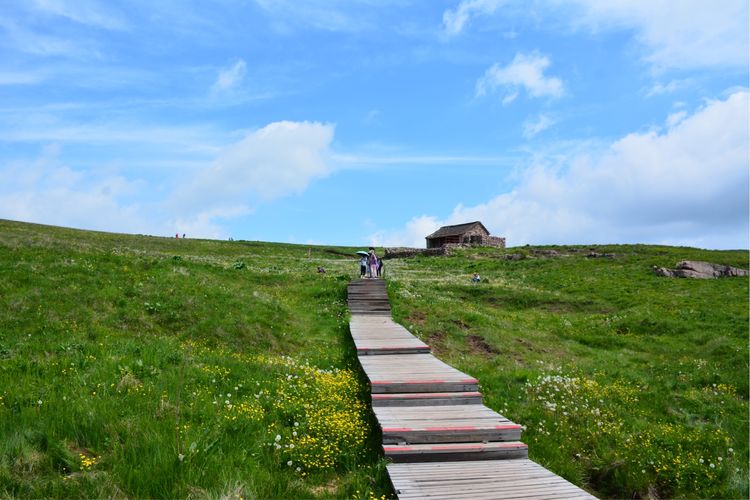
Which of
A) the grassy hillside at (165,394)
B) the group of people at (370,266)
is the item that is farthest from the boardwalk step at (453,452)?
the group of people at (370,266)

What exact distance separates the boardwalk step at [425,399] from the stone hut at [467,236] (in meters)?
73.0

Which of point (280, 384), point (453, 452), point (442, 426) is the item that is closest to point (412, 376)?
point (442, 426)

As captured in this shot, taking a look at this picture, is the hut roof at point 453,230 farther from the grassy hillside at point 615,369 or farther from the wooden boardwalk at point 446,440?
the wooden boardwalk at point 446,440

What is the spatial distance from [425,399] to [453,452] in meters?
2.57

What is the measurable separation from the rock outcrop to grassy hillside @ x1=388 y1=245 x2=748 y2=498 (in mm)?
2366

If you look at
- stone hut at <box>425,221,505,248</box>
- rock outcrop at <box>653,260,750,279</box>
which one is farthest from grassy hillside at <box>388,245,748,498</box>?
stone hut at <box>425,221,505,248</box>

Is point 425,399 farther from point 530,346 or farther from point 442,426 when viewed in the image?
point 530,346

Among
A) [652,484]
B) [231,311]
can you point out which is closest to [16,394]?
[231,311]

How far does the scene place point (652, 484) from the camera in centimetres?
1038

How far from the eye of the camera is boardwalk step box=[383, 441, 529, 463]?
328 inches

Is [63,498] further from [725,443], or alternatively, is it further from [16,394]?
[725,443]

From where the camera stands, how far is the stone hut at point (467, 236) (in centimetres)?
8562

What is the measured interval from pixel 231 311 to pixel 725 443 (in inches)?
613

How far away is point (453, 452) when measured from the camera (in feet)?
27.7
